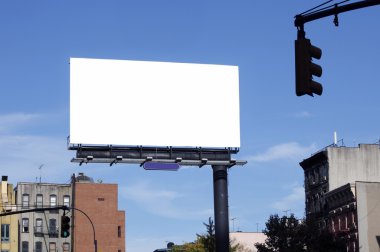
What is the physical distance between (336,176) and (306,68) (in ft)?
270

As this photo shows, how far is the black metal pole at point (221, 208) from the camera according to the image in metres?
74.3

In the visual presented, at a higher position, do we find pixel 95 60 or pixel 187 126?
pixel 95 60

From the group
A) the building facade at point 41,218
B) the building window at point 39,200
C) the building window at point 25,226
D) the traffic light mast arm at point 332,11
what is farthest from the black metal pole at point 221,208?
the building window at point 39,200

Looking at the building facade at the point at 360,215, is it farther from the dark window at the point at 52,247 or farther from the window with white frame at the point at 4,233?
the dark window at the point at 52,247

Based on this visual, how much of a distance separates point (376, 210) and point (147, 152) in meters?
27.6

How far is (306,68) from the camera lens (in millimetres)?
15328

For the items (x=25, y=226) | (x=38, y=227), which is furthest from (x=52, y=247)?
(x=25, y=226)

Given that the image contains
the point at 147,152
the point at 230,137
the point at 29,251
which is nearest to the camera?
the point at 147,152

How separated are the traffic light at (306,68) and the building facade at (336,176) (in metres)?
75.6

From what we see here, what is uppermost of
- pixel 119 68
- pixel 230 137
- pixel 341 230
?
pixel 119 68

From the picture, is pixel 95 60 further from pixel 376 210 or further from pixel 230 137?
pixel 376 210

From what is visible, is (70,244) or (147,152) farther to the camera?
(70,244)

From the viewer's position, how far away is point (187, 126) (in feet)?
250

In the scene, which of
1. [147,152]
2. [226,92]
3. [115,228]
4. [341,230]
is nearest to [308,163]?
[341,230]
